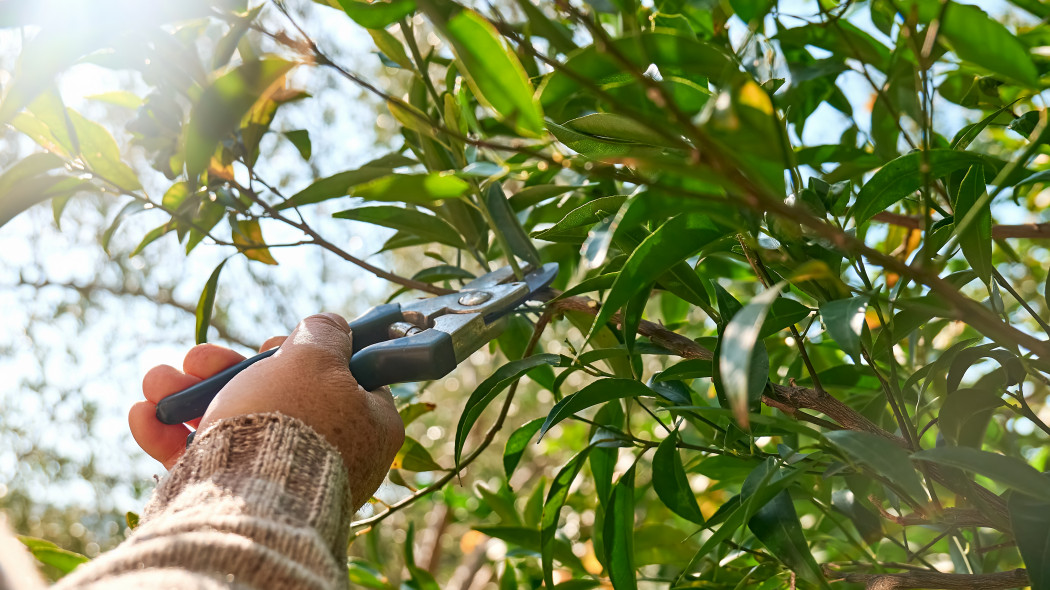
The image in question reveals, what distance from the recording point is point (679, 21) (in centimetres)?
64

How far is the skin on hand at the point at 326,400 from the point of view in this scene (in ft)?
1.71

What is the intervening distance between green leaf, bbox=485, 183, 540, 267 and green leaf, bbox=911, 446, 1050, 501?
0.36 meters

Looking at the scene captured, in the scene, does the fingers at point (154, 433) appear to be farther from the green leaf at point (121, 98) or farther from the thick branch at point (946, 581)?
the thick branch at point (946, 581)

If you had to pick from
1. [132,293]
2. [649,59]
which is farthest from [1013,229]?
[132,293]

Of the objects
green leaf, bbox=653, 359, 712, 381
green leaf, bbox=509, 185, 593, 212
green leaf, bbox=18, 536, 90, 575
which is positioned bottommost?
green leaf, bbox=18, 536, 90, 575

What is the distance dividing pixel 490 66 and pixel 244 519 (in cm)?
26

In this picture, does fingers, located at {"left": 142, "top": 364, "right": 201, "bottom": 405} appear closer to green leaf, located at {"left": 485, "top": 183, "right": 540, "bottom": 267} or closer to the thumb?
the thumb

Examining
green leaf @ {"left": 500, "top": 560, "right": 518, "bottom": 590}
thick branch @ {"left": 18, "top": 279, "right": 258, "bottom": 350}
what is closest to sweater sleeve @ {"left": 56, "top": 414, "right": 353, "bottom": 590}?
green leaf @ {"left": 500, "top": 560, "right": 518, "bottom": 590}

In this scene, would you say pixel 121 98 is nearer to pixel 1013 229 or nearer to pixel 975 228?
pixel 975 228

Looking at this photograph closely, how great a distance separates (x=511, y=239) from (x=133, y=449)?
194 centimetres

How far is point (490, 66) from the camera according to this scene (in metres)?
0.34

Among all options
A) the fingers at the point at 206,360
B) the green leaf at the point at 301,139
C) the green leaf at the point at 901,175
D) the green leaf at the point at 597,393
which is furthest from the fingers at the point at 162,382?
the green leaf at the point at 901,175

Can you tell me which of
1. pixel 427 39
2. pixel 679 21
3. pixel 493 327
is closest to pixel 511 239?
pixel 493 327

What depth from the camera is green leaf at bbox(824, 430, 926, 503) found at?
0.35 m
